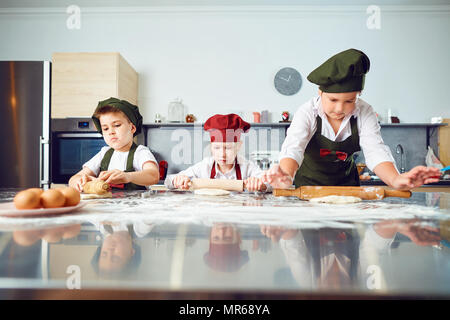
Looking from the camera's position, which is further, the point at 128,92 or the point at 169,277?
the point at 128,92

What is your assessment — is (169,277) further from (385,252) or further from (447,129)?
(447,129)

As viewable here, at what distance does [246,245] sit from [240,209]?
1.09 ft

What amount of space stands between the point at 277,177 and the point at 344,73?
1.41ft

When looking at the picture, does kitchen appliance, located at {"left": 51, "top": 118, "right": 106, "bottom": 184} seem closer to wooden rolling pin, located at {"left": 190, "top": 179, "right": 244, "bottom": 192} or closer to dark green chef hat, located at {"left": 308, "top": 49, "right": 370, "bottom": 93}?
wooden rolling pin, located at {"left": 190, "top": 179, "right": 244, "bottom": 192}

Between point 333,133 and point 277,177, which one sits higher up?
point 333,133

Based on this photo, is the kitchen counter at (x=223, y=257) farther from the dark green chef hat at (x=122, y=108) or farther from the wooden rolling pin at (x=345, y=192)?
the dark green chef hat at (x=122, y=108)

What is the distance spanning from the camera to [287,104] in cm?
314

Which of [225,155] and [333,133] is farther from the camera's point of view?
[225,155]

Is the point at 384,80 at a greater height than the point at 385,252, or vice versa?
the point at 384,80

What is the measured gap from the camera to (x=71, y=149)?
8.87 ft

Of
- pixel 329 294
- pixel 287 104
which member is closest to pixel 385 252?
pixel 329 294

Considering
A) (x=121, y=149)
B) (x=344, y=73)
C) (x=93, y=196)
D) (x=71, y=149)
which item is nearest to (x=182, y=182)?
(x=93, y=196)

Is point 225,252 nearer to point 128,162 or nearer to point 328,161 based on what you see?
point 328,161

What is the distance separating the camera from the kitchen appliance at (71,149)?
2689mm
